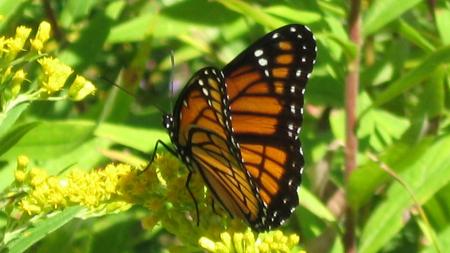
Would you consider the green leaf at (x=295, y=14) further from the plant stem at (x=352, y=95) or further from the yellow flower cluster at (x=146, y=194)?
the yellow flower cluster at (x=146, y=194)

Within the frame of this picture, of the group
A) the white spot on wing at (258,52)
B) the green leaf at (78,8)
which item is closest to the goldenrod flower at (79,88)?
the white spot on wing at (258,52)

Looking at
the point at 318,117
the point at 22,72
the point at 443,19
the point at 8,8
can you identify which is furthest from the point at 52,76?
the point at 318,117

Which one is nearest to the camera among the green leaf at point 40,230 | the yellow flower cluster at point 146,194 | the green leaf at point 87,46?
the green leaf at point 40,230

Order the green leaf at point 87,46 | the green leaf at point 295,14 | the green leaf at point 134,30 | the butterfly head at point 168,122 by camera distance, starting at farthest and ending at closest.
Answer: the green leaf at point 134,30, the green leaf at point 87,46, the green leaf at point 295,14, the butterfly head at point 168,122

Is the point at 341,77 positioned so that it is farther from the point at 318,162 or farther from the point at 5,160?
the point at 5,160

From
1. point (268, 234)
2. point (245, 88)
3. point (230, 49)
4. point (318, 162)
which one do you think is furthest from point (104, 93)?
point (268, 234)

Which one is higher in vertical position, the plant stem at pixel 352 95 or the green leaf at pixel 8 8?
the green leaf at pixel 8 8
